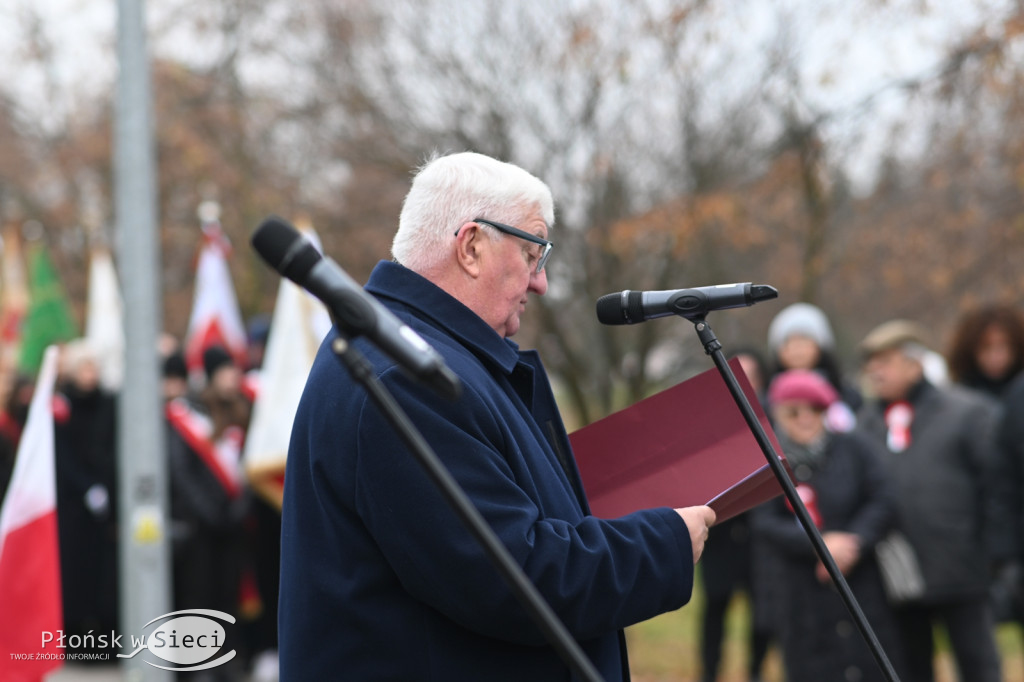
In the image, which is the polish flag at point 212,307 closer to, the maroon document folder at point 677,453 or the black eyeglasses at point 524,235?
the maroon document folder at point 677,453

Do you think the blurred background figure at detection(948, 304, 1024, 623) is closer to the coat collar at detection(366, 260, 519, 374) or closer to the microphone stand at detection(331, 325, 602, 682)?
the coat collar at detection(366, 260, 519, 374)

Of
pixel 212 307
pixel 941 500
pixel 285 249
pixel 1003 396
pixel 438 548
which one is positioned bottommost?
pixel 438 548

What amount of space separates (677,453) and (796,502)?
372 mm

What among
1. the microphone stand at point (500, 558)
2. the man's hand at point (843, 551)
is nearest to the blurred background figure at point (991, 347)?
the man's hand at point (843, 551)

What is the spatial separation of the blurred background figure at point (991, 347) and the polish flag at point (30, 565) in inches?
195

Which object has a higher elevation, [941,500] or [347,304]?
[941,500]

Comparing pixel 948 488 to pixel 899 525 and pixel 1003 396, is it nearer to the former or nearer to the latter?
pixel 899 525

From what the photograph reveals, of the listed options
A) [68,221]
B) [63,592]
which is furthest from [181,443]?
[68,221]

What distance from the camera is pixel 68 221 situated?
66.7 ft

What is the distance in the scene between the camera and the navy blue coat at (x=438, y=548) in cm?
215

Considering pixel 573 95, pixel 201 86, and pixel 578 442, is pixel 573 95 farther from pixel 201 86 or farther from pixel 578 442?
pixel 201 86

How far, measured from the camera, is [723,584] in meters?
7.22

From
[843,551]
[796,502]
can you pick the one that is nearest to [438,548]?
[796,502]

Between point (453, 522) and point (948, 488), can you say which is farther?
point (948, 488)
